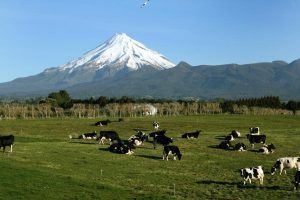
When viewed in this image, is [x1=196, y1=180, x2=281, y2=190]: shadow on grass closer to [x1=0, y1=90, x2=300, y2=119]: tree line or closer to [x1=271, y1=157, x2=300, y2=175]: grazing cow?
[x1=271, y1=157, x2=300, y2=175]: grazing cow

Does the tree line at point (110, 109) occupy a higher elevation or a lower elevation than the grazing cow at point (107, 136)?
higher

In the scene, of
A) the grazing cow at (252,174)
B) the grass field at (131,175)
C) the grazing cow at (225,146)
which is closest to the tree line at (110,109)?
the grazing cow at (225,146)

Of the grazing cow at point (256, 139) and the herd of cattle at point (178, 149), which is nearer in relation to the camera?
the herd of cattle at point (178, 149)

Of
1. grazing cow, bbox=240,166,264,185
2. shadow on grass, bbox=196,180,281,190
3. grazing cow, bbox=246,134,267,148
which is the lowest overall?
shadow on grass, bbox=196,180,281,190

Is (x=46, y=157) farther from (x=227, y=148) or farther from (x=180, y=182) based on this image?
(x=227, y=148)

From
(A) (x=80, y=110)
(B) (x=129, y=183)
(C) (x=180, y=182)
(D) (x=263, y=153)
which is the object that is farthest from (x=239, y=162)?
(A) (x=80, y=110)

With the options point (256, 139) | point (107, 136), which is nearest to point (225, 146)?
point (256, 139)

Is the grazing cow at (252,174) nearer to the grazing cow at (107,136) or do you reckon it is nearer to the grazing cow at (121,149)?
the grazing cow at (121,149)

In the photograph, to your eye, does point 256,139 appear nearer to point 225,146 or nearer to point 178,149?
point 225,146

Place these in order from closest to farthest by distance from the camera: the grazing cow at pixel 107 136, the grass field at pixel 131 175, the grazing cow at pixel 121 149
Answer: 1. the grass field at pixel 131 175
2. the grazing cow at pixel 121 149
3. the grazing cow at pixel 107 136

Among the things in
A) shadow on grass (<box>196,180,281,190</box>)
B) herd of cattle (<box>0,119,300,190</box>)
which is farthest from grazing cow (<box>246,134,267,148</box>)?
shadow on grass (<box>196,180,281,190</box>)

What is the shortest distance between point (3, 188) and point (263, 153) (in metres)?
24.4

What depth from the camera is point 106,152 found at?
39031mm

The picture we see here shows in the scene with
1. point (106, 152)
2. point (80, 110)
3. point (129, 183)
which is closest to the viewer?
point (129, 183)
